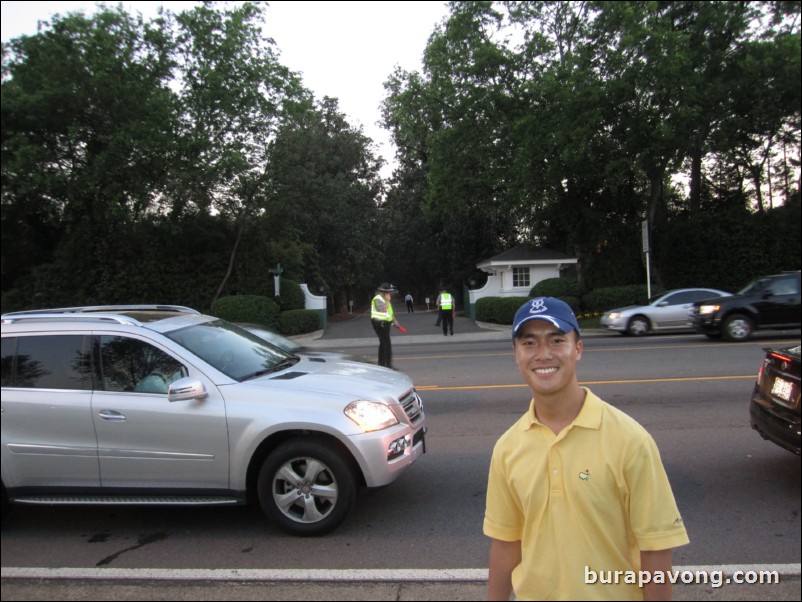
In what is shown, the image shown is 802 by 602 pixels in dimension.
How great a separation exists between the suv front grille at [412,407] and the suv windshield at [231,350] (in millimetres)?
1076

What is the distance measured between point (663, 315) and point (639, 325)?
0.72 metres

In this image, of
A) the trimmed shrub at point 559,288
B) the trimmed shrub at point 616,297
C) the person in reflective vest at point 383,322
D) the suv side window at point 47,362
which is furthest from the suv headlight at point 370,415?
the trimmed shrub at point 559,288

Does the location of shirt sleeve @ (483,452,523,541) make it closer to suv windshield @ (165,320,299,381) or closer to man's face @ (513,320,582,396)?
man's face @ (513,320,582,396)

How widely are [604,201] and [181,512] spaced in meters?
26.1

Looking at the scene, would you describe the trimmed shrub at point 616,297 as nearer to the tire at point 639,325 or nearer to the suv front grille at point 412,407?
the tire at point 639,325

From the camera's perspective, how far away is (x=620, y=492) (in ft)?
5.80

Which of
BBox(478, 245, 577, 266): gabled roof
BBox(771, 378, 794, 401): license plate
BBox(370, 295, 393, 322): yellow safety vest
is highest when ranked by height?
BBox(478, 245, 577, 266): gabled roof

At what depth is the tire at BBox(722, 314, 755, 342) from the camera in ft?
Result: 46.6

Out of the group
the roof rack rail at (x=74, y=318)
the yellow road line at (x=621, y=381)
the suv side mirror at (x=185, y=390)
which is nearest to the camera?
the suv side mirror at (x=185, y=390)

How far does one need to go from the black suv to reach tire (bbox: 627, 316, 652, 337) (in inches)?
118

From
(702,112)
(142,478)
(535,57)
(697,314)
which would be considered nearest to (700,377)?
(697,314)

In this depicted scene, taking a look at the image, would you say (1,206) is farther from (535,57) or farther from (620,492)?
(620,492)

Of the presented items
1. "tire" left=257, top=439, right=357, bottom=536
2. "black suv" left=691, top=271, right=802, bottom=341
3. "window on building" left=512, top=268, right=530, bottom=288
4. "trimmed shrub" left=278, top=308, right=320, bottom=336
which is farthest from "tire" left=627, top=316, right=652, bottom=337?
"tire" left=257, top=439, right=357, bottom=536

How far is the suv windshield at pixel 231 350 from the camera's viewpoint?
4.45 metres
